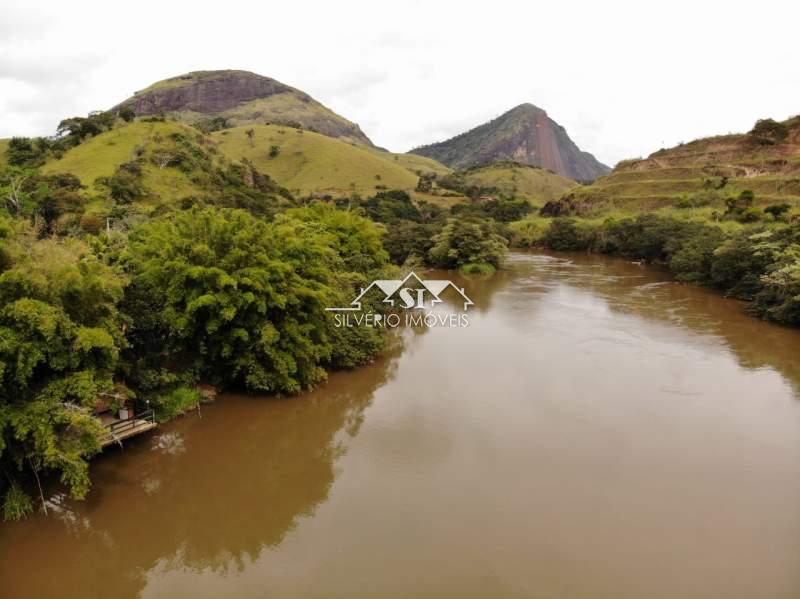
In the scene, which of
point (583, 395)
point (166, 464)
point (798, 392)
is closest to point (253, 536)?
point (166, 464)

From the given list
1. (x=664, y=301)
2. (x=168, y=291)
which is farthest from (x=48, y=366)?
(x=664, y=301)

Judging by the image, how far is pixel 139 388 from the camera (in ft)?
44.3

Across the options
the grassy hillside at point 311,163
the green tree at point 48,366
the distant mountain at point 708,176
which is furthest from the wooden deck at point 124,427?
the grassy hillside at point 311,163

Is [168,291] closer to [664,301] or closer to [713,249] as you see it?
[664,301]

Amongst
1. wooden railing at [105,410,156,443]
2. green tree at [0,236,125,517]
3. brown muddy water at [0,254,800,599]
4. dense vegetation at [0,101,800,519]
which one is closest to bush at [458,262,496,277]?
dense vegetation at [0,101,800,519]

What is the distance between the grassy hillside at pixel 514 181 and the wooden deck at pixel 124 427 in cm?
8986

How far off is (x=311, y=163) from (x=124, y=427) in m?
78.7

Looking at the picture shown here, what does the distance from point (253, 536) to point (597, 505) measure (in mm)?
7062

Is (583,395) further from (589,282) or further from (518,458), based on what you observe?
(589,282)

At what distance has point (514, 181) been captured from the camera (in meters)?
109

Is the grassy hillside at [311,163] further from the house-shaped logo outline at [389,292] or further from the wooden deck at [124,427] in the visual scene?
the wooden deck at [124,427]

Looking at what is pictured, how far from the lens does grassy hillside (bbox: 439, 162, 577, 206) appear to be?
103938mm

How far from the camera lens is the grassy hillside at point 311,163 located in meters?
80.6

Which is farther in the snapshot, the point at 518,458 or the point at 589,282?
the point at 589,282
